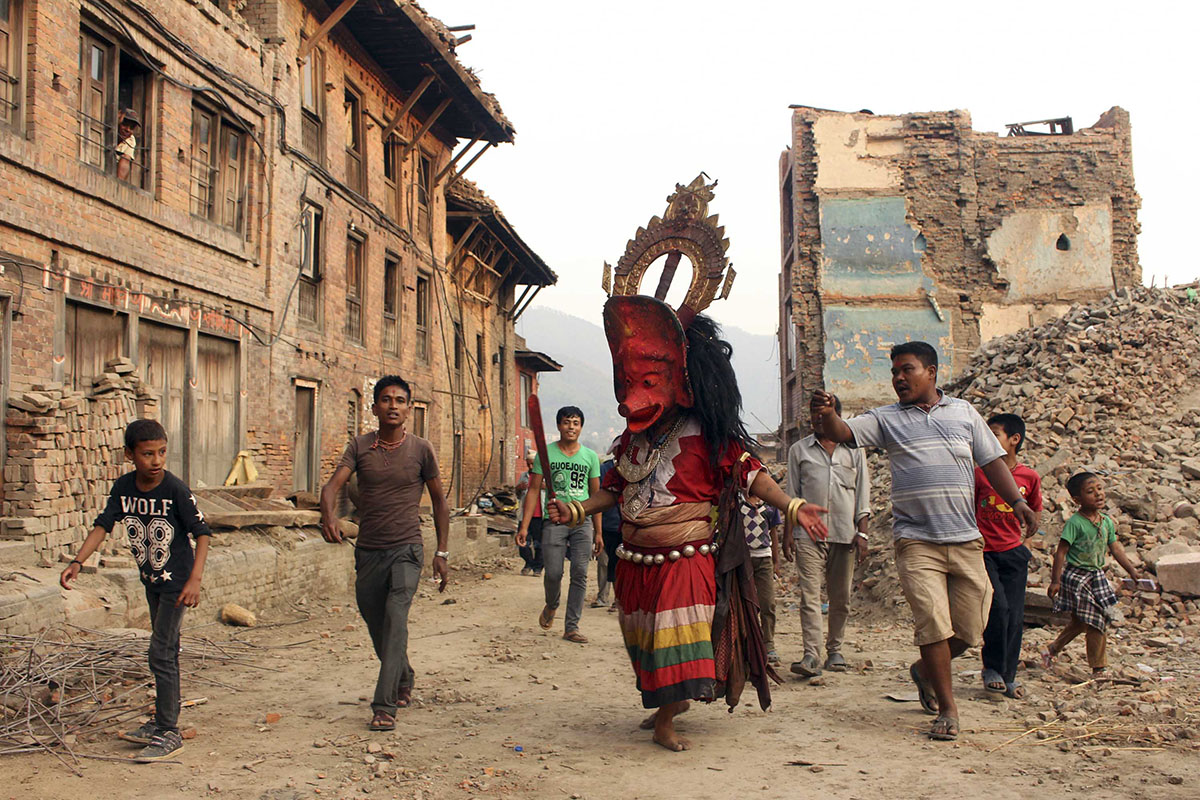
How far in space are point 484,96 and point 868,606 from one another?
50.3ft

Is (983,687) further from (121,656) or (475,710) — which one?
→ (121,656)

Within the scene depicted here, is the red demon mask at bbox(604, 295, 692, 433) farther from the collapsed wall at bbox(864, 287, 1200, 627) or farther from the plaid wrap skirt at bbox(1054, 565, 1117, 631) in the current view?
the collapsed wall at bbox(864, 287, 1200, 627)

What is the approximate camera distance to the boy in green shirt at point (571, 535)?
851 cm

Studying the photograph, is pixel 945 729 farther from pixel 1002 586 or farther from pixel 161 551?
pixel 161 551

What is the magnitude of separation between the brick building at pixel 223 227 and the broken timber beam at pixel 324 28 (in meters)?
0.03

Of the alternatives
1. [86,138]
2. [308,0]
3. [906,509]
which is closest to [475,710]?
[906,509]

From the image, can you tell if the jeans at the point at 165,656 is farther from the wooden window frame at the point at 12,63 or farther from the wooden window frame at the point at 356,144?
the wooden window frame at the point at 356,144

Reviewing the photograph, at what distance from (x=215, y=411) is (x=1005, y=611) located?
10.8 metres

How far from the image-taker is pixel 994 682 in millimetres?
5934

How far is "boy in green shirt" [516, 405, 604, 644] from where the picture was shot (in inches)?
335

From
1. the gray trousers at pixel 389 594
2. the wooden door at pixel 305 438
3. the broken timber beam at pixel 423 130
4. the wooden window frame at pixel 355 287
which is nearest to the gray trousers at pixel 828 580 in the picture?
the gray trousers at pixel 389 594

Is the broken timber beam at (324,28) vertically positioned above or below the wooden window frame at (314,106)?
above

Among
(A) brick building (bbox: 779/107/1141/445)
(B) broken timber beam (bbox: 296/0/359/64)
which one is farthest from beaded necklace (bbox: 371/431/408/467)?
(A) brick building (bbox: 779/107/1141/445)

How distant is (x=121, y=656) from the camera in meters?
6.23
